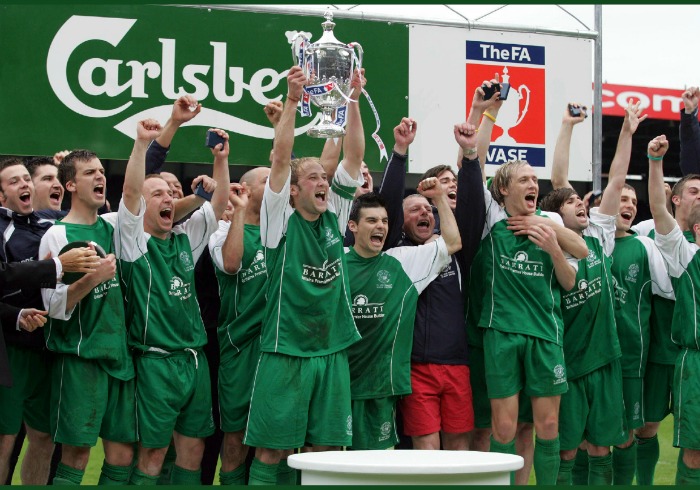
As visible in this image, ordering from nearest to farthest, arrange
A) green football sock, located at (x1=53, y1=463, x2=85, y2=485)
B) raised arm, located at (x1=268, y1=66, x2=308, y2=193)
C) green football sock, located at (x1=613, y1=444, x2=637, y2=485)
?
raised arm, located at (x1=268, y1=66, x2=308, y2=193) → green football sock, located at (x1=53, y1=463, x2=85, y2=485) → green football sock, located at (x1=613, y1=444, x2=637, y2=485)

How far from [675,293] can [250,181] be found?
282 centimetres

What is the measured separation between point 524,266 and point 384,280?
84cm

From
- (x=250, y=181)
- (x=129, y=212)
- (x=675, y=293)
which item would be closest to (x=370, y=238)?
(x=250, y=181)

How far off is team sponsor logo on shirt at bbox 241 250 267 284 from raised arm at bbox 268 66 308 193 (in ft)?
2.49

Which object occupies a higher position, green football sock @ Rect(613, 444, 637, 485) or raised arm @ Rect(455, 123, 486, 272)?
raised arm @ Rect(455, 123, 486, 272)

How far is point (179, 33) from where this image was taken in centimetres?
757

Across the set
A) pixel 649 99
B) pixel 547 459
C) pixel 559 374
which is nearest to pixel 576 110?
pixel 559 374

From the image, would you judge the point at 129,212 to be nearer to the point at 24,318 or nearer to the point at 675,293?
the point at 24,318

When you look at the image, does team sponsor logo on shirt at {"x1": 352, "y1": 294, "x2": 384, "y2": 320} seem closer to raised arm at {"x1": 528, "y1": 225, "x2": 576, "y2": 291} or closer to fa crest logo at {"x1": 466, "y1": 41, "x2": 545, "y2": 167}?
raised arm at {"x1": 528, "y1": 225, "x2": 576, "y2": 291}

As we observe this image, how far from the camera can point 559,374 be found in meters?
5.57

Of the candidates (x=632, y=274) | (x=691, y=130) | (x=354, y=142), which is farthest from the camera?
(x=691, y=130)

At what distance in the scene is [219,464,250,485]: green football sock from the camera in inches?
220

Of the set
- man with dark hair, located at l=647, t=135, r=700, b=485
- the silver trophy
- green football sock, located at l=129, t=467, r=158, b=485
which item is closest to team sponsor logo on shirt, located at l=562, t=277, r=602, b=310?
man with dark hair, located at l=647, t=135, r=700, b=485

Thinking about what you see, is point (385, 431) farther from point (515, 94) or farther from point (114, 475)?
point (515, 94)
